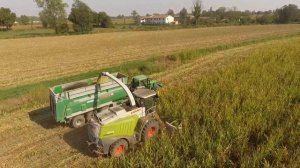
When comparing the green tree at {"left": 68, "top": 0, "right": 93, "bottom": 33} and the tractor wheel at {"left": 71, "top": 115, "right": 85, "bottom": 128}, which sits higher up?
the green tree at {"left": 68, "top": 0, "right": 93, "bottom": 33}

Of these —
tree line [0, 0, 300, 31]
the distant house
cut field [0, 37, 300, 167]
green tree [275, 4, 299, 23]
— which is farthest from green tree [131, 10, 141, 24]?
cut field [0, 37, 300, 167]

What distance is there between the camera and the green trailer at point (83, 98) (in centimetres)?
936

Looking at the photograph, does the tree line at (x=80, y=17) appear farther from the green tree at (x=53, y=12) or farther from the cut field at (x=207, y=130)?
the cut field at (x=207, y=130)

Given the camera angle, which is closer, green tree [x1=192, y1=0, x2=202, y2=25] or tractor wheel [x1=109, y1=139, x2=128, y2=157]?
tractor wheel [x1=109, y1=139, x2=128, y2=157]

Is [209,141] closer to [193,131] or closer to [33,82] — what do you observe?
[193,131]

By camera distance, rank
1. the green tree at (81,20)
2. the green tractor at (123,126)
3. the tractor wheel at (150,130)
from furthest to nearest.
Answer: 1. the green tree at (81,20)
2. the tractor wheel at (150,130)
3. the green tractor at (123,126)

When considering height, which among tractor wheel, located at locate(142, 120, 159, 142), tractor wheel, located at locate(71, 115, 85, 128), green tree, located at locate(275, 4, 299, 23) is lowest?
tractor wheel, located at locate(71, 115, 85, 128)

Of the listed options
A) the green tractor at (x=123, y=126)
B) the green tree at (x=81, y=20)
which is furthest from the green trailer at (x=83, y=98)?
the green tree at (x=81, y=20)

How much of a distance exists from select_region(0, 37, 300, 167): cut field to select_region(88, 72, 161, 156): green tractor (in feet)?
1.91

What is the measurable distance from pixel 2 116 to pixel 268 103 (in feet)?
34.4

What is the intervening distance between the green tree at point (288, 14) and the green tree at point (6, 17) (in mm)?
100383

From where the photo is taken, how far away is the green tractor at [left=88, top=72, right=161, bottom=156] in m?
7.04

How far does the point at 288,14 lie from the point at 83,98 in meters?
118

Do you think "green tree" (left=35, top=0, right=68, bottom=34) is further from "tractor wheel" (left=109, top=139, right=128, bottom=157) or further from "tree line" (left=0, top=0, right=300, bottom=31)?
"tractor wheel" (left=109, top=139, right=128, bottom=157)
